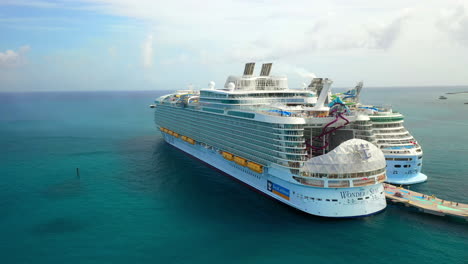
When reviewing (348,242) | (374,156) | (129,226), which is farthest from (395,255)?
(129,226)

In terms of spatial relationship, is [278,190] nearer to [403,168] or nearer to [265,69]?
[403,168]

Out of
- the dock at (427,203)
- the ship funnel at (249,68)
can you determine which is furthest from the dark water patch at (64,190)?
the dock at (427,203)

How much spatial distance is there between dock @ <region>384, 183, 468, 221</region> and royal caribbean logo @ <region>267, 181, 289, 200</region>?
17.4 meters

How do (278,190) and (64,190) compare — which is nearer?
(278,190)

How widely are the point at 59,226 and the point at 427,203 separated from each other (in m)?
54.5

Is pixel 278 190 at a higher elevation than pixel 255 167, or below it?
below

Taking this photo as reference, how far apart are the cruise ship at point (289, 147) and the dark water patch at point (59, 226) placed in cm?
2718

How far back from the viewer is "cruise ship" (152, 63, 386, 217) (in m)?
43.0

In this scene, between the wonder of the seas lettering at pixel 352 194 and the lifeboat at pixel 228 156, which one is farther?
the lifeboat at pixel 228 156

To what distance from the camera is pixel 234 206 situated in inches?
1937

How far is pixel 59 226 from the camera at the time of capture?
43219 mm

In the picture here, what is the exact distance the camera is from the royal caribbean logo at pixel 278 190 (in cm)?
4696

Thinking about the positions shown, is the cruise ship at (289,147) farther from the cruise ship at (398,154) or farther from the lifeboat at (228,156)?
the cruise ship at (398,154)

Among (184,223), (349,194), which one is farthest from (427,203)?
(184,223)
